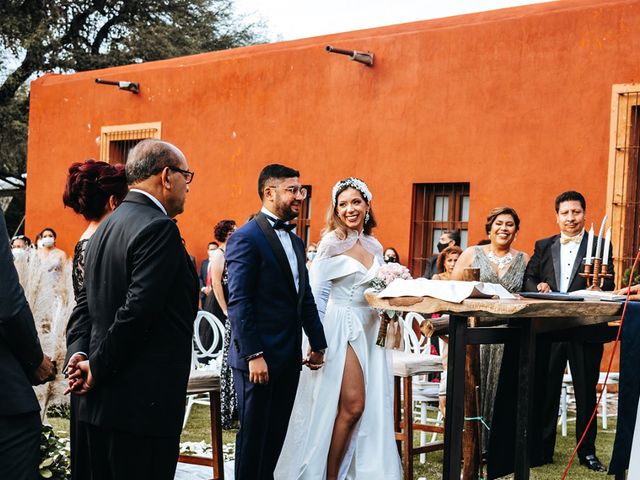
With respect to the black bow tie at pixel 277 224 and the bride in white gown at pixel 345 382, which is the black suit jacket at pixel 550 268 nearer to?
the bride in white gown at pixel 345 382

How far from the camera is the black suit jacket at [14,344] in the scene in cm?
346

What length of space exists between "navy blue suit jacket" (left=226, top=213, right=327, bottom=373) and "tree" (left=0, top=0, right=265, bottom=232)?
23484 mm

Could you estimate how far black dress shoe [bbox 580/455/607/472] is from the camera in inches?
281

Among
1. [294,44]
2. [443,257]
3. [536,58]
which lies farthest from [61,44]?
[443,257]

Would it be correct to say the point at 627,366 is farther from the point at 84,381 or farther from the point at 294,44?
Result: the point at 294,44

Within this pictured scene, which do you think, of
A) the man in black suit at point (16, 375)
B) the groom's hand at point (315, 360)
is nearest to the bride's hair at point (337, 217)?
the groom's hand at point (315, 360)

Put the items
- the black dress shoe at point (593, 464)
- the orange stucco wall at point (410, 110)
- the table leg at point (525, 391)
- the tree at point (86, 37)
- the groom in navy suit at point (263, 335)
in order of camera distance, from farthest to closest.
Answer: the tree at point (86, 37) → the orange stucco wall at point (410, 110) → the black dress shoe at point (593, 464) → the groom in navy suit at point (263, 335) → the table leg at point (525, 391)

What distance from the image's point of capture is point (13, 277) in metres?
3.48

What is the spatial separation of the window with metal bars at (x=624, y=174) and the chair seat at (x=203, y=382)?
22.1 feet

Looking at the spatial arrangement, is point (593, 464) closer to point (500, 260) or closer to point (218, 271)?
point (500, 260)

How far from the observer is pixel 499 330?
4691mm

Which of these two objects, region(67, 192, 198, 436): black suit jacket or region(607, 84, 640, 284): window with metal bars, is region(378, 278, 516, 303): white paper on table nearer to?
region(67, 192, 198, 436): black suit jacket

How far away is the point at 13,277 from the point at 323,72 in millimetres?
11617

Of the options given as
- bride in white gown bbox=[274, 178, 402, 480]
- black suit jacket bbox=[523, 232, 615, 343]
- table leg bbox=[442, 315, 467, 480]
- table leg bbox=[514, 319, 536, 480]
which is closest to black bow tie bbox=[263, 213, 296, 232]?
bride in white gown bbox=[274, 178, 402, 480]
